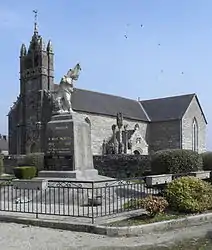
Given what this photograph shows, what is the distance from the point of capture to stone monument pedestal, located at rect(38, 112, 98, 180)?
54.5 feet

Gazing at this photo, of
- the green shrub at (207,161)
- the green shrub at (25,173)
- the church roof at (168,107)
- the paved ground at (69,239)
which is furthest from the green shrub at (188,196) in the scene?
the church roof at (168,107)

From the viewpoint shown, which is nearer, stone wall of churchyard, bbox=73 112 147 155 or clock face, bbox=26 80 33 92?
stone wall of churchyard, bbox=73 112 147 155

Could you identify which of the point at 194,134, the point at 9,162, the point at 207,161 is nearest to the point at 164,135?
the point at 194,134

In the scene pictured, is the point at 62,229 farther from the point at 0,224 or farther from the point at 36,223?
→ the point at 0,224

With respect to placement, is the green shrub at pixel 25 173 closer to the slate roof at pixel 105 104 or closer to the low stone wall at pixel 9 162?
the low stone wall at pixel 9 162

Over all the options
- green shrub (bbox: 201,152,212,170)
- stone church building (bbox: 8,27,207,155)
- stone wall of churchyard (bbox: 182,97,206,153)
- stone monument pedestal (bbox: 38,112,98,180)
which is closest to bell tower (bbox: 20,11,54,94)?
stone church building (bbox: 8,27,207,155)

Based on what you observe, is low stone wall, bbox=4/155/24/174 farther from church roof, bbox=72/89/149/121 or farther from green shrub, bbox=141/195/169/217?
green shrub, bbox=141/195/169/217

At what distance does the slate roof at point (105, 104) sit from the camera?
5966 cm

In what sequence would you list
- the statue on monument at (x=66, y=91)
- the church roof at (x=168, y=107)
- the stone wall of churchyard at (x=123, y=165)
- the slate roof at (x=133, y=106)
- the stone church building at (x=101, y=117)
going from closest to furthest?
the statue on monument at (x=66, y=91), the stone wall of churchyard at (x=123, y=165), the stone church building at (x=101, y=117), the slate roof at (x=133, y=106), the church roof at (x=168, y=107)

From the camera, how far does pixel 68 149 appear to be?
16.8 m

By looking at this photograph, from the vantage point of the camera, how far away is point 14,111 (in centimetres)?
6500

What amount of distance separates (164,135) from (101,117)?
12.2m

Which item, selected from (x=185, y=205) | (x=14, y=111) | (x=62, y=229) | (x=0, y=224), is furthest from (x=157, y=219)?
(x=14, y=111)

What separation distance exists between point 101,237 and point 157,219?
74.0 inches
